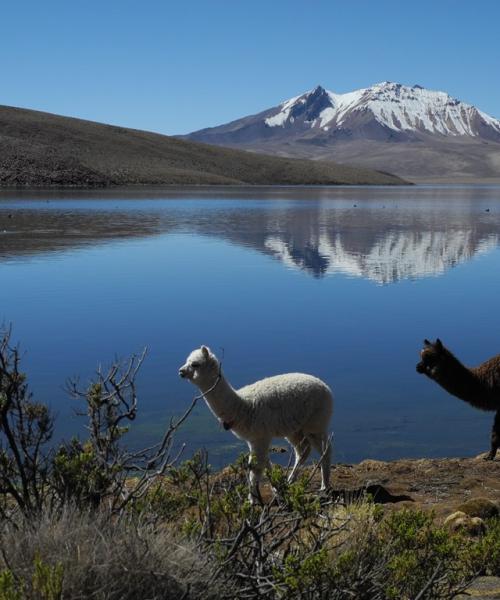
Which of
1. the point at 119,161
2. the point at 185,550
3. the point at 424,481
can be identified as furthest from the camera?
the point at 119,161

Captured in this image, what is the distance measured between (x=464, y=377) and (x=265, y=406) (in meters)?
2.26

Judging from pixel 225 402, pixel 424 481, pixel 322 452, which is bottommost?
pixel 424 481

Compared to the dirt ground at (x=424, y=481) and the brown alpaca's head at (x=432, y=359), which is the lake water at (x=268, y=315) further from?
the brown alpaca's head at (x=432, y=359)

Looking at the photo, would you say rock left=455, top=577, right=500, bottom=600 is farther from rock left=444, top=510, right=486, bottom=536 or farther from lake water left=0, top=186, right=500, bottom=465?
lake water left=0, top=186, right=500, bottom=465

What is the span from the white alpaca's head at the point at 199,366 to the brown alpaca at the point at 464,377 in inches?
89.6

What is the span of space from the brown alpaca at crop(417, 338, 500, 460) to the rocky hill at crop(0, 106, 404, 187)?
80210mm

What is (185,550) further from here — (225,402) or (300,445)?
(300,445)

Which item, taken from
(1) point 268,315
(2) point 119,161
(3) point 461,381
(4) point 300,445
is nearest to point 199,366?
(4) point 300,445

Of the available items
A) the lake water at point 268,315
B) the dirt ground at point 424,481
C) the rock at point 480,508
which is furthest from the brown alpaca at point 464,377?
the rock at point 480,508

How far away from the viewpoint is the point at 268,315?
48.3ft

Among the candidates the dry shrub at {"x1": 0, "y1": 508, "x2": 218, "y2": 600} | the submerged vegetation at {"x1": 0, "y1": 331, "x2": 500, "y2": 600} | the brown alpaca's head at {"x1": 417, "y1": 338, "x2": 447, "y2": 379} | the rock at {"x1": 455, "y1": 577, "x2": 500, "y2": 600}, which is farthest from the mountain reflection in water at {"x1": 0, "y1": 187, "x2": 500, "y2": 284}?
the dry shrub at {"x1": 0, "y1": 508, "x2": 218, "y2": 600}

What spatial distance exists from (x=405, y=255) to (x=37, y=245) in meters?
12.0

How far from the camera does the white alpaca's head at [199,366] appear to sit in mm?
5836

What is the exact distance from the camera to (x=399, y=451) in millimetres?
7789
